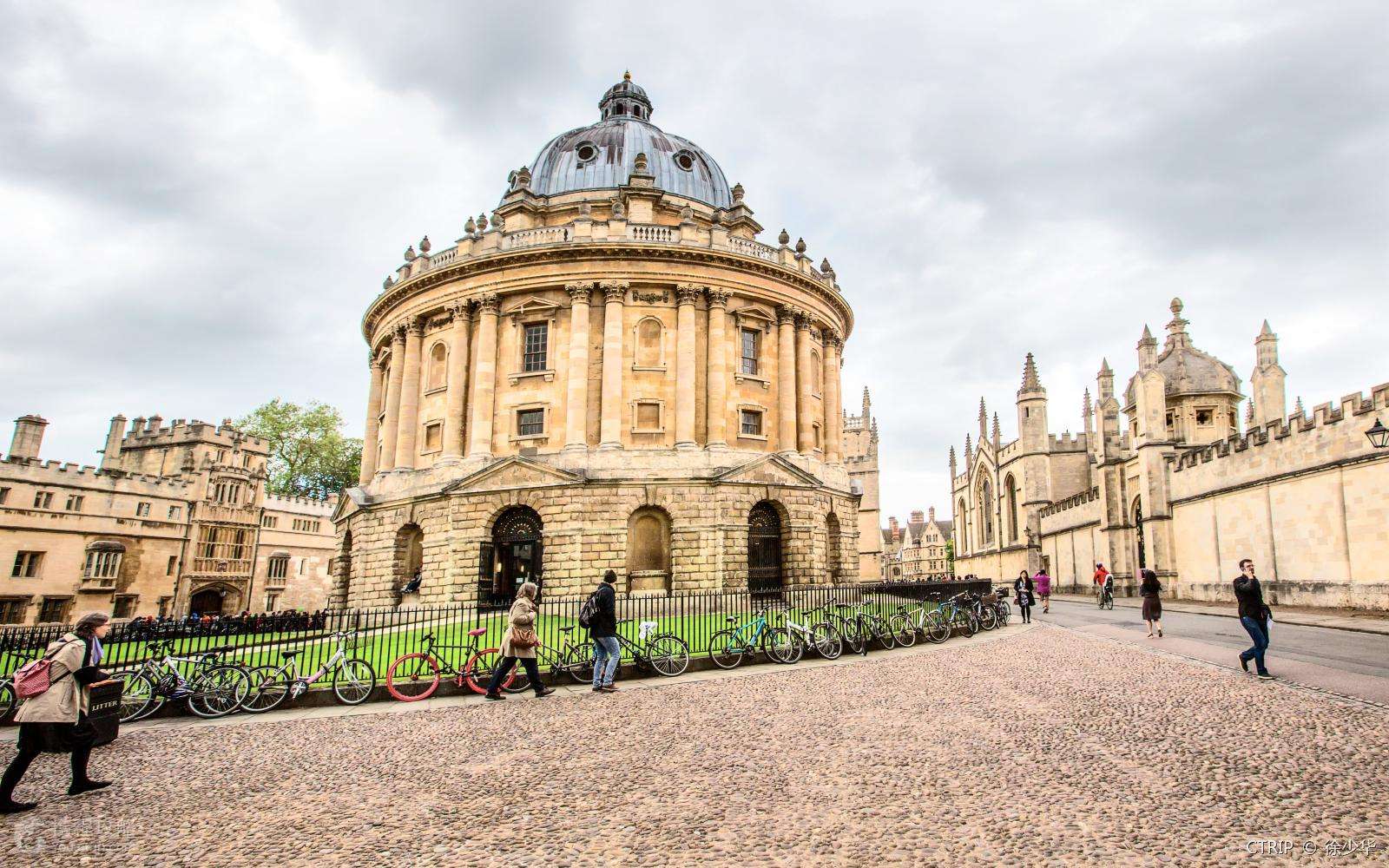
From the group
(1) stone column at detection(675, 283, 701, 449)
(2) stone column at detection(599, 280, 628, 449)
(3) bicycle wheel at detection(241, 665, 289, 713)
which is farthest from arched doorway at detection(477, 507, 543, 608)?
(3) bicycle wheel at detection(241, 665, 289, 713)

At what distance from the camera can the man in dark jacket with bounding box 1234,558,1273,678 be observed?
11761 mm

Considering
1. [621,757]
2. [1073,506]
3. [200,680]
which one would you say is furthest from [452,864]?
[1073,506]

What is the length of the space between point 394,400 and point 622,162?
55.0 feet

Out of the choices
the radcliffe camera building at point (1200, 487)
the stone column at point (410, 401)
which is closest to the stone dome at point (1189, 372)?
the radcliffe camera building at point (1200, 487)

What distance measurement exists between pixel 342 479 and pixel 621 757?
6162 centimetres

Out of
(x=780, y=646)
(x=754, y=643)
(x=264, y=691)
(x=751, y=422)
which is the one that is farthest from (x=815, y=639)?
(x=751, y=422)

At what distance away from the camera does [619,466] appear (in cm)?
2955

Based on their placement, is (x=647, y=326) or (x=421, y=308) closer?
(x=647, y=326)

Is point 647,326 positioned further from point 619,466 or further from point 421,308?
point 421,308

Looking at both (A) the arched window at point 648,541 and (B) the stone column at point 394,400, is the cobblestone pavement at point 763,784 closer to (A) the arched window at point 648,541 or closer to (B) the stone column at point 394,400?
(A) the arched window at point 648,541

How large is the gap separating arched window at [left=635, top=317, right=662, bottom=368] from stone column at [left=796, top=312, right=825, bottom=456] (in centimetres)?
673

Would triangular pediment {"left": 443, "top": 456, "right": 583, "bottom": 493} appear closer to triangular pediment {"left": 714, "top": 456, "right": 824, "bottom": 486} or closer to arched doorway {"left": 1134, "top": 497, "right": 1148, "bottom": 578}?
triangular pediment {"left": 714, "top": 456, "right": 824, "bottom": 486}

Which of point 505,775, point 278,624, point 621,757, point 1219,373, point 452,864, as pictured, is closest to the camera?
point 452,864

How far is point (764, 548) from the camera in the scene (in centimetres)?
3044
